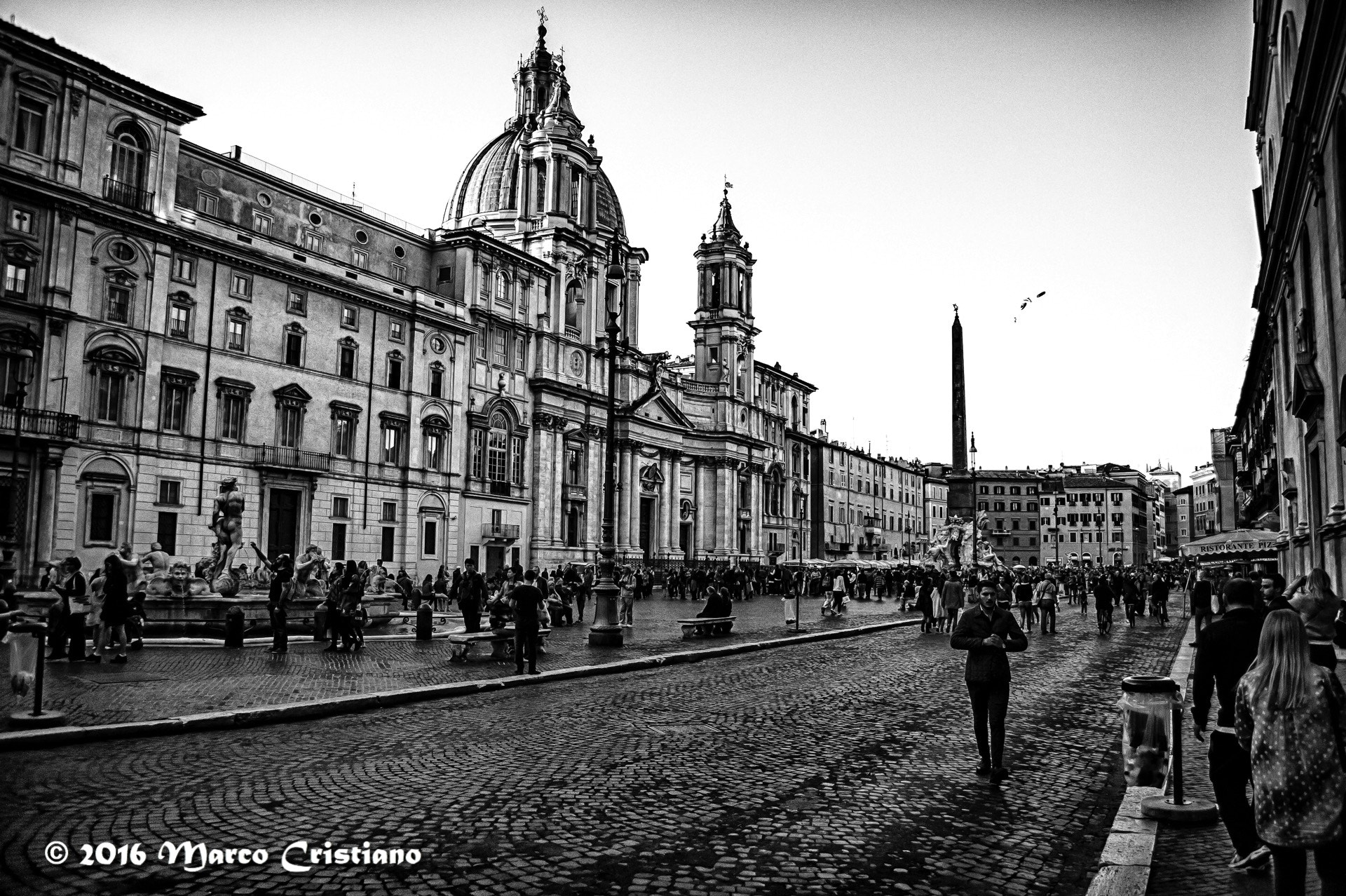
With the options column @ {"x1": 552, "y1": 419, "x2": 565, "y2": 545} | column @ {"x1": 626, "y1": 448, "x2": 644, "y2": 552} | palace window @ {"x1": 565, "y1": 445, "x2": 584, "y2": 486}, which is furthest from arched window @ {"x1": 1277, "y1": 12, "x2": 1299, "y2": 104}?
column @ {"x1": 626, "y1": 448, "x2": 644, "y2": 552}

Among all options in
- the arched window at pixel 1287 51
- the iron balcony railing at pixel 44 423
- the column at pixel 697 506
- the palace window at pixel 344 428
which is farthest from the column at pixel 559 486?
the arched window at pixel 1287 51

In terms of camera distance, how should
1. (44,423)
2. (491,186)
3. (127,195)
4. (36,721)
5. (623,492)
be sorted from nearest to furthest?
(36,721) < (44,423) < (127,195) < (491,186) < (623,492)

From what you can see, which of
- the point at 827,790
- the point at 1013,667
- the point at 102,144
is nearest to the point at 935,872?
the point at 827,790

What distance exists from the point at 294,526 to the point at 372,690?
30249 mm

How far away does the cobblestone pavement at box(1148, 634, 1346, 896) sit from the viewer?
17.2 feet

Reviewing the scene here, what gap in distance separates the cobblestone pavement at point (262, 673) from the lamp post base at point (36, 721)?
1.10 feet

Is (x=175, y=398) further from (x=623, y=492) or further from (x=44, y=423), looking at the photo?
(x=623, y=492)

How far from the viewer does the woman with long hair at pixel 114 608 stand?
633 inches

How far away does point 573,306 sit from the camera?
198 feet

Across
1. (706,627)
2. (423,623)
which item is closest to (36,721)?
(423,623)

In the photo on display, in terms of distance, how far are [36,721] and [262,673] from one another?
5.28 m

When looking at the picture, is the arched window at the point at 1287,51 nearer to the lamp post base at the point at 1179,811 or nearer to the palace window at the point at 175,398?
the lamp post base at the point at 1179,811

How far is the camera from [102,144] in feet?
112

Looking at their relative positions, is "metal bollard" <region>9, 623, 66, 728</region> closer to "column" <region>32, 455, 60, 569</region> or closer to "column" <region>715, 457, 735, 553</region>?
"column" <region>32, 455, 60, 569</region>
